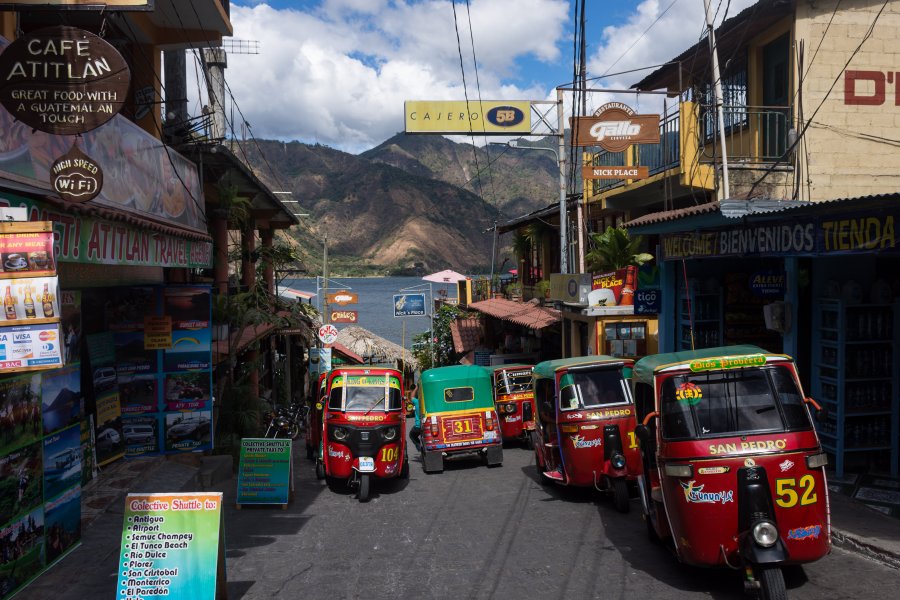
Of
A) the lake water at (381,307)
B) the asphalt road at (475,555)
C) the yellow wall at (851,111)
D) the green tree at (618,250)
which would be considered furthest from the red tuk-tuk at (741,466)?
the lake water at (381,307)

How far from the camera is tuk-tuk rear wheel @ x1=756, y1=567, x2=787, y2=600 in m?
6.02

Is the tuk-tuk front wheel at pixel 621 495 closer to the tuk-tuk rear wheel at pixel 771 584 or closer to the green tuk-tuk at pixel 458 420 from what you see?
the tuk-tuk rear wheel at pixel 771 584

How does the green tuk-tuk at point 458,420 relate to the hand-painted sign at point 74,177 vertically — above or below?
below

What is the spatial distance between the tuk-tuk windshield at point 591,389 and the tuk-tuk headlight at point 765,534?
474cm

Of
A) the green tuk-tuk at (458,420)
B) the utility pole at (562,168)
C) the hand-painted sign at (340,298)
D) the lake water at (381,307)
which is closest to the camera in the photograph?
the green tuk-tuk at (458,420)

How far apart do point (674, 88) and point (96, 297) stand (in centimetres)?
1529

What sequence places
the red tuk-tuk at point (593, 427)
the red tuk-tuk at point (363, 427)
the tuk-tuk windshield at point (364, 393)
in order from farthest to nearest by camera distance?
1. the tuk-tuk windshield at point (364, 393)
2. the red tuk-tuk at point (363, 427)
3. the red tuk-tuk at point (593, 427)

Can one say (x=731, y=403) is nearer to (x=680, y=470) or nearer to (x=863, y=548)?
(x=680, y=470)

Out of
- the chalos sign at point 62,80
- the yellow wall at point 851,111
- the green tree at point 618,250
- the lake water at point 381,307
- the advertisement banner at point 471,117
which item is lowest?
the lake water at point 381,307

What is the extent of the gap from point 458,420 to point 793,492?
8.85 metres

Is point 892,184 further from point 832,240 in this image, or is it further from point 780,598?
point 780,598

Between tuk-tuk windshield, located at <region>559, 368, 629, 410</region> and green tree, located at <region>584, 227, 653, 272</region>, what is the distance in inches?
298

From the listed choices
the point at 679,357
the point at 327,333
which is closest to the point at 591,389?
the point at 679,357

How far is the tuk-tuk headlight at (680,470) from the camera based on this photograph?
265 inches
